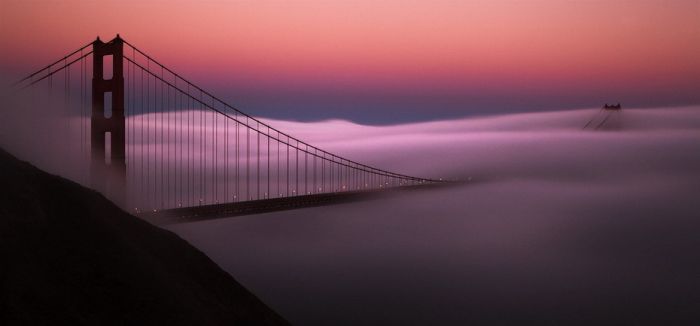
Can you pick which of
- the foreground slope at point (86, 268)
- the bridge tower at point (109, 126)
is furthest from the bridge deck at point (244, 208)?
the foreground slope at point (86, 268)

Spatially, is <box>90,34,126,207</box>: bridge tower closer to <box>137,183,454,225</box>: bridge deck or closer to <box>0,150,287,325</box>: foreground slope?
<box>137,183,454,225</box>: bridge deck

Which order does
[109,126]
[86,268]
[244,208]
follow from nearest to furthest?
1. [86,268]
2. [109,126]
3. [244,208]

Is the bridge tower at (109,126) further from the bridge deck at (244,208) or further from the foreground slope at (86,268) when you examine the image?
the foreground slope at (86,268)

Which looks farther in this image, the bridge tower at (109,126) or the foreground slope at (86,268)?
the bridge tower at (109,126)

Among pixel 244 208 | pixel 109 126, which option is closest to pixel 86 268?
pixel 109 126

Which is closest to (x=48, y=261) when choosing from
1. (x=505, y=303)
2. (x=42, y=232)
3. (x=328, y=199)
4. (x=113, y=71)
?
(x=42, y=232)

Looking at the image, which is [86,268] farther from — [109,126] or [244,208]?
[244,208]
